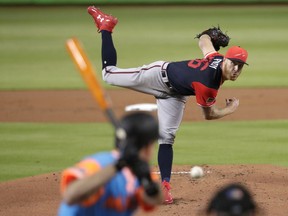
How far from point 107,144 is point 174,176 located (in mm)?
2111

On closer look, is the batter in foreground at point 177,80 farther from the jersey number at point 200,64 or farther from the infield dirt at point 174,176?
the infield dirt at point 174,176

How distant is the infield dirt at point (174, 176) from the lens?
27.1ft

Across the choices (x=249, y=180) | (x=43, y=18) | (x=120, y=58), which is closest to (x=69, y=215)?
(x=249, y=180)

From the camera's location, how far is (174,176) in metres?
9.63

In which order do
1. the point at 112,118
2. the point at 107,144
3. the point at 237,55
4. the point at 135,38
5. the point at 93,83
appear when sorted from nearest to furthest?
the point at 112,118 → the point at 93,83 → the point at 237,55 → the point at 107,144 → the point at 135,38

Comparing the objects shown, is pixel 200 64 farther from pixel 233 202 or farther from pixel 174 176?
pixel 233 202

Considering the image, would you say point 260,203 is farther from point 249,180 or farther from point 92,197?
point 92,197

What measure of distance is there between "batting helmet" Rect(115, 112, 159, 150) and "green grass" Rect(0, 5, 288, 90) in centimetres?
1264

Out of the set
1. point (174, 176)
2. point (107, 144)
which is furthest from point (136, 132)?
point (107, 144)

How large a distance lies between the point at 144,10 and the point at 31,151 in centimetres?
1681

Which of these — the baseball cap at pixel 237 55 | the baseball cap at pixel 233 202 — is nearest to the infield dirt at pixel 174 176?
the baseball cap at pixel 237 55

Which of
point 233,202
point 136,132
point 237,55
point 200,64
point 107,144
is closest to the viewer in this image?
point 233,202

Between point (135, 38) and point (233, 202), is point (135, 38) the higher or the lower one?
the lower one

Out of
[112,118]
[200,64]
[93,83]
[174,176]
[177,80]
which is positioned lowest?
[174,176]
